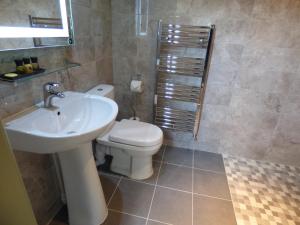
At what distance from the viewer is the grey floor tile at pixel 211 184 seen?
5.70 feet

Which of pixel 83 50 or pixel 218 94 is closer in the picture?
pixel 83 50

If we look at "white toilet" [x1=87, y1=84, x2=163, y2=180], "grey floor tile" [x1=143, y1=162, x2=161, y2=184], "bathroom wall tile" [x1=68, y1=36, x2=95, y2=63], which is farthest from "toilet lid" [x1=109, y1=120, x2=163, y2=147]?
"bathroom wall tile" [x1=68, y1=36, x2=95, y2=63]

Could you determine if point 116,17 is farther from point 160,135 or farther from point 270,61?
point 270,61

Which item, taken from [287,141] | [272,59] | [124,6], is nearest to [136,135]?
[124,6]

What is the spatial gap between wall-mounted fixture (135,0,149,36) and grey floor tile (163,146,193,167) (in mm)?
1310

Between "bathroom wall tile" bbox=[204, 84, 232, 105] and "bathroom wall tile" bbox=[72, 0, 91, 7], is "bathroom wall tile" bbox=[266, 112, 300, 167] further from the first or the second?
"bathroom wall tile" bbox=[72, 0, 91, 7]

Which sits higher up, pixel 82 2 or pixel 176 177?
pixel 82 2

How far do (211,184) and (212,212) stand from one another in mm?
317

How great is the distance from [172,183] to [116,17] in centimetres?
170

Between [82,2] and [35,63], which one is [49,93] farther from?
[82,2]

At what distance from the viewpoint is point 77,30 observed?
1446 millimetres

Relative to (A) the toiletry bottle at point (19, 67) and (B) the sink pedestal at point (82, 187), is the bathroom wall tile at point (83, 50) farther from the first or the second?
(B) the sink pedestal at point (82, 187)

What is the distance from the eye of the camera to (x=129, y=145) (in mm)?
1640

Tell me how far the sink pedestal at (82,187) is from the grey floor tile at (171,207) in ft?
1.32
